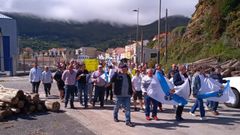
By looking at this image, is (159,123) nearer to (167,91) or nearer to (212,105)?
(167,91)

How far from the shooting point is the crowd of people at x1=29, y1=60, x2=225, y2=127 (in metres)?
13.3

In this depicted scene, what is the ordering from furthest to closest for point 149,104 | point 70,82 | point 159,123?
point 70,82 < point 149,104 < point 159,123

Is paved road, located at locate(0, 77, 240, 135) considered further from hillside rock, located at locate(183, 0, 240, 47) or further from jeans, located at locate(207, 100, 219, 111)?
hillside rock, located at locate(183, 0, 240, 47)

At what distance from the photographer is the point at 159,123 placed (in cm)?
1352

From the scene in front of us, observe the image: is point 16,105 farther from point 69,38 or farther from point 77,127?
point 69,38

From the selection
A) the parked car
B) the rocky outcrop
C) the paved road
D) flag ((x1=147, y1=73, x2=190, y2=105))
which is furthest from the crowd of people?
the rocky outcrop

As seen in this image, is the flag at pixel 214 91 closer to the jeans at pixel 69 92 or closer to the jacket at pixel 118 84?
the jacket at pixel 118 84

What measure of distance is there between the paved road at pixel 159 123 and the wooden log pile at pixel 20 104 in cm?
65

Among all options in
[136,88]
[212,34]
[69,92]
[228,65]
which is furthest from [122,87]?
[212,34]

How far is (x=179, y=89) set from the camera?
14.7 meters

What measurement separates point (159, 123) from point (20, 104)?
4969mm

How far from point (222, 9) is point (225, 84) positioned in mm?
23260

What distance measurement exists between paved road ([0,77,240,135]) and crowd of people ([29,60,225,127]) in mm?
373

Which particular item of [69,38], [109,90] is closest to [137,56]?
[109,90]
